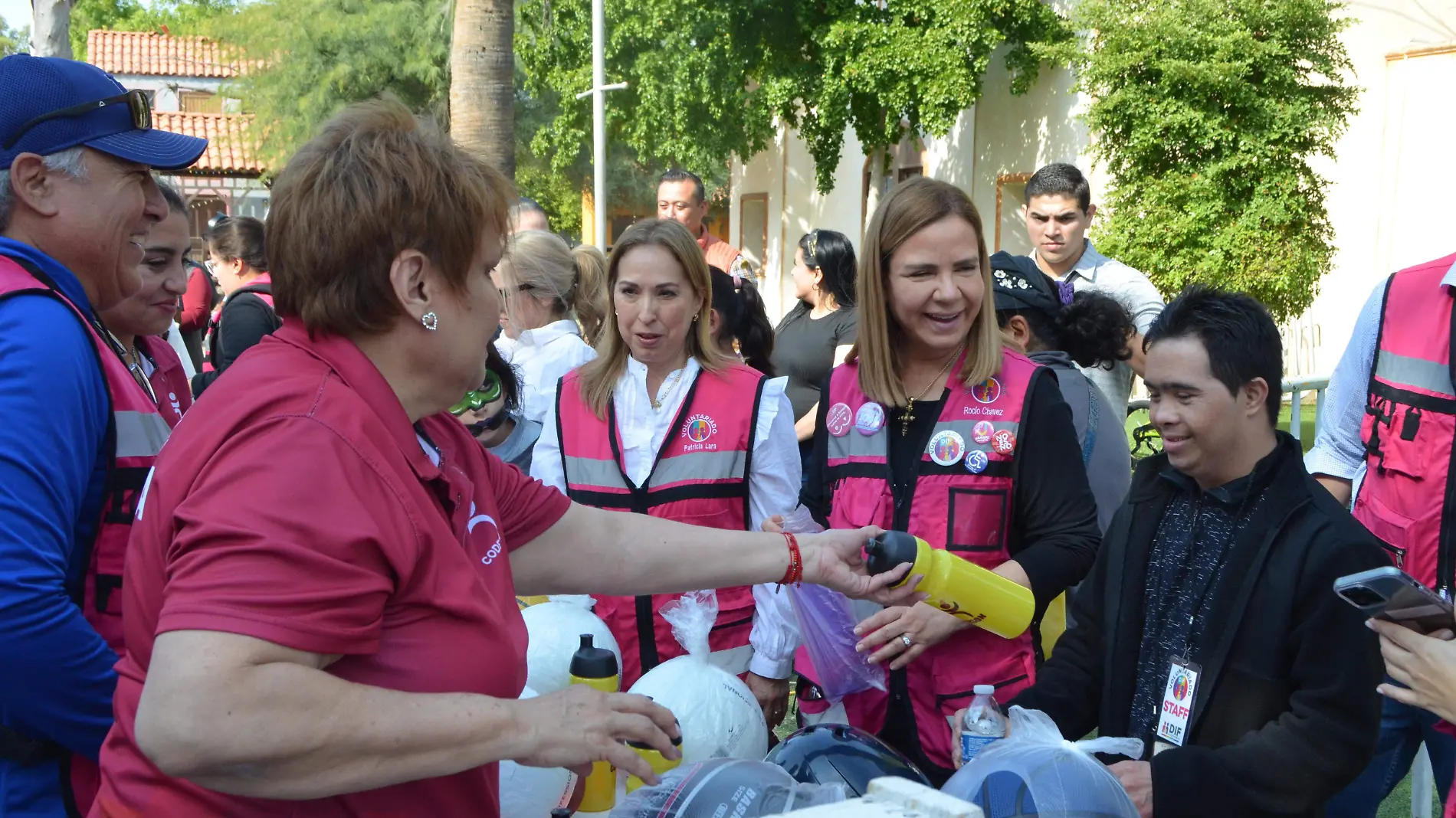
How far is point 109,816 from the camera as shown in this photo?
5.32 feet

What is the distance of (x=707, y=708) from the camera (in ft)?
7.41

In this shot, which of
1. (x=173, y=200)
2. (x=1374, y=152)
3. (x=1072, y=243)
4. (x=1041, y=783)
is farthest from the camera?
(x=1374, y=152)

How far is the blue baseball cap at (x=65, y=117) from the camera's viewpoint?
2.11 metres

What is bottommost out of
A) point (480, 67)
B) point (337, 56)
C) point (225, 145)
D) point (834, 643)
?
point (834, 643)

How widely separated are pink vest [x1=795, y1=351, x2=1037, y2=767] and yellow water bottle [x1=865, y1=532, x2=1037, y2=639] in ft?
0.31

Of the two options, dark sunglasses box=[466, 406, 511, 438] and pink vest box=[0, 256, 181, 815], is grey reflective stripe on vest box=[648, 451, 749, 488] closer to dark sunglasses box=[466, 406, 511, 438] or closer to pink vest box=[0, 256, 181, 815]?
dark sunglasses box=[466, 406, 511, 438]

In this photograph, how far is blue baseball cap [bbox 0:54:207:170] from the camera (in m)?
2.11

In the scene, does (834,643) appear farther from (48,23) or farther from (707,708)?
(48,23)

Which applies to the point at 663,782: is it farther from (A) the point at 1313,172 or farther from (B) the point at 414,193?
(A) the point at 1313,172

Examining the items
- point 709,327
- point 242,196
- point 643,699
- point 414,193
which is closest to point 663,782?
point 643,699

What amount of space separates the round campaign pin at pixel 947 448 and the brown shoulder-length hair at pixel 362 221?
4.61 ft

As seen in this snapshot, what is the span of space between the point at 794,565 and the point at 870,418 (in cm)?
59

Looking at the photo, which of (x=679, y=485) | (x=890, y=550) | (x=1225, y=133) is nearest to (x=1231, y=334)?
(x=890, y=550)

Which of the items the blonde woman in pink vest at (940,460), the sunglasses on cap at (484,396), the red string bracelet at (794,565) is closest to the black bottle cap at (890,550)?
the red string bracelet at (794,565)
